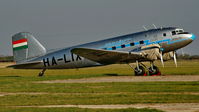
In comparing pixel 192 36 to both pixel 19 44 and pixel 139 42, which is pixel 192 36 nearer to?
pixel 139 42

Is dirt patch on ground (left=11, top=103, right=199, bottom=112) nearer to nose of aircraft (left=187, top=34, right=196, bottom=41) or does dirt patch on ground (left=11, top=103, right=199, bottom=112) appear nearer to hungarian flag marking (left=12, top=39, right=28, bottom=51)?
nose of aircraft (left=187, top=34, right=196, bottom=41)

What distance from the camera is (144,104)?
13.8 meters

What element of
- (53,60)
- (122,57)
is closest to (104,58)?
(122,57)

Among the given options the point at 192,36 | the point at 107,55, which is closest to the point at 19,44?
the point at 107,55

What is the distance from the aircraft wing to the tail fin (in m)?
6.61

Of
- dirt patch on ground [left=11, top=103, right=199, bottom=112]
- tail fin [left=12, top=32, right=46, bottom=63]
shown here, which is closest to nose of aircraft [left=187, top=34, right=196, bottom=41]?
tail fin [left=12, top=32, right=46, bottom=63]

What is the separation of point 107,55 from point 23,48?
936 cm

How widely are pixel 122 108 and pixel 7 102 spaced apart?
5379 mm

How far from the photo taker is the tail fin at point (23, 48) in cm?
3366

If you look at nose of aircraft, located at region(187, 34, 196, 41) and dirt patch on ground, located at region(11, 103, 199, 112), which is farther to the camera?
nose of aircraft, located at region(187, 34, 196, 41)

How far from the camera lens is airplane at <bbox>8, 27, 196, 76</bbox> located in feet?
92.2

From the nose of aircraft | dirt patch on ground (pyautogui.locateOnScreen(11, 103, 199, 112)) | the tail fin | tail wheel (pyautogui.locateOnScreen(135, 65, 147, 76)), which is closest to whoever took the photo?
dirt patch on ground (pyautogui.locateOnScreen(11, 103, 199, 112))

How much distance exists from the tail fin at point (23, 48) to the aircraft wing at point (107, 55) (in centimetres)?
661

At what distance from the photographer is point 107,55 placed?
28719 mm
